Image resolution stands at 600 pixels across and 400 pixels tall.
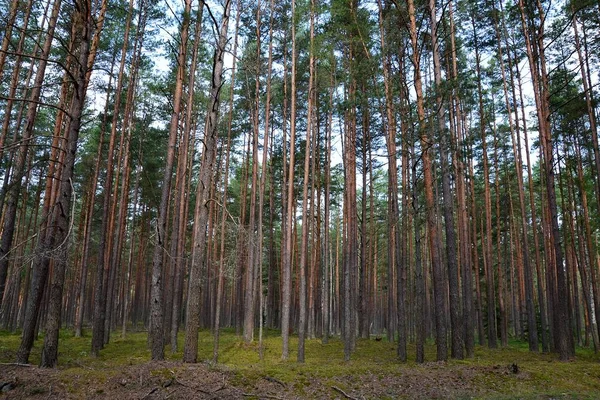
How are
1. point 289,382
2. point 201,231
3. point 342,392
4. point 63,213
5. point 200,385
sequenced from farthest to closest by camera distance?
point 201,231 → point 63,213 → point 289,382 → point 342,392 → point 200,385

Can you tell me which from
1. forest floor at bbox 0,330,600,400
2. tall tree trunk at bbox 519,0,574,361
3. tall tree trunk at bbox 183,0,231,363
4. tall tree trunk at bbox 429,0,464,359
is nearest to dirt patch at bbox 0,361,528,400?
forest floor at bbox 0,330,600,400

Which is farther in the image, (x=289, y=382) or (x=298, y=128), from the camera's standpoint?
(x=298, y=128)

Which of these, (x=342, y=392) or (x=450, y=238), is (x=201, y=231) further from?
(x=450, y=238)

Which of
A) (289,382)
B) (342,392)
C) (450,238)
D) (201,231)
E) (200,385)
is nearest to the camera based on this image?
(200,385)

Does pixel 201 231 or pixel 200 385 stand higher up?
pixel 201 231

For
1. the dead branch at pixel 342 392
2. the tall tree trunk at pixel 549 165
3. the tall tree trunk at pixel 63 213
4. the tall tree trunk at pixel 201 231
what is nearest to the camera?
the dead branch at pixel 342 392

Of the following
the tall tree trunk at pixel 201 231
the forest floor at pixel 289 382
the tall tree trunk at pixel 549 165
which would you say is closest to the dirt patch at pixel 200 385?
the forest floor at pixel 289 382

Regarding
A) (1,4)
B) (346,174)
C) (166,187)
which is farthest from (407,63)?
(1,4)

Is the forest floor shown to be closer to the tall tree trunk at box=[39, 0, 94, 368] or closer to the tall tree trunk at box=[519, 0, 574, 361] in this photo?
the tall tree trunk at box=[39, 0, 94, 368]

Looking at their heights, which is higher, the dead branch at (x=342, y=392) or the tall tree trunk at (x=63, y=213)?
the tall tree trunk at (x=63, y=213)

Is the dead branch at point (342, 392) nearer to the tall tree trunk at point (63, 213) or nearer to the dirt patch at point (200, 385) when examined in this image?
the dirt patch at point (200, 385)

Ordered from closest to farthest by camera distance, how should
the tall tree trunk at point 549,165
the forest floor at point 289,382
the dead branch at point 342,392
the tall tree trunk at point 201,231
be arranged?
the forest floor at point 289,382 < the dead branch at point 342,392 < the tall tree trunk at point 201,231 < the tall tree trunk at point 549,165

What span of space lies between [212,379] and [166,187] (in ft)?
17.8

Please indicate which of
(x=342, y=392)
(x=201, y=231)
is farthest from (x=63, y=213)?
(x=342, y=392)
